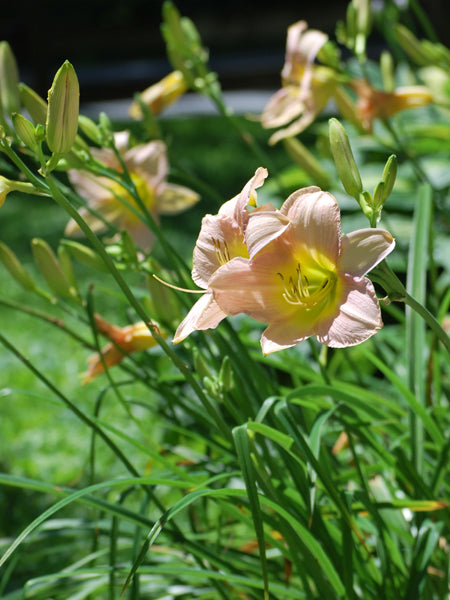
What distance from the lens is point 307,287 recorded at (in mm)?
638

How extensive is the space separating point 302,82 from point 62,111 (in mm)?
695

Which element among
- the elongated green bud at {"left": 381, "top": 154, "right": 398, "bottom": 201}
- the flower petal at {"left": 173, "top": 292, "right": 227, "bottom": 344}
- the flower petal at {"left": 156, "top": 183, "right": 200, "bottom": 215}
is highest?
the elongated green bud at {"left": 381, "top": 154, "right": 398, "bottom": 201}

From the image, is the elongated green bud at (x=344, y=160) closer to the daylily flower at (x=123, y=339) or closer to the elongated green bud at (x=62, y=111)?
the elongated green bud at (x=62, y=111)

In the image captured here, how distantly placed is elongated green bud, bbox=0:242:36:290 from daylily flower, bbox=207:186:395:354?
397 mm

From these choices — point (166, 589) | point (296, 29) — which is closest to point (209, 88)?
point (296, 29)

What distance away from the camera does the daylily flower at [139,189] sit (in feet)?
3.50

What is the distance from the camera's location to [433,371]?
1108mm

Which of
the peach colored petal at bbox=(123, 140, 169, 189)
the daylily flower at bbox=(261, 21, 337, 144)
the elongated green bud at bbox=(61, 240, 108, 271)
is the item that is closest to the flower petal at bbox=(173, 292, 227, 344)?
the elongated green bud at bbox=(61, 240, 108, 271)

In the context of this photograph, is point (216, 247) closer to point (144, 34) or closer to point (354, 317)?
point (354, 317)

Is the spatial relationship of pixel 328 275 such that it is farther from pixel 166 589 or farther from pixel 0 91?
pixel 166 589

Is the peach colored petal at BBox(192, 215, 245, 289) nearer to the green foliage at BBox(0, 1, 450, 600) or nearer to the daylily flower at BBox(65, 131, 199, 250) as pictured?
the green foliage at BBox(0, 1, 450, 600)

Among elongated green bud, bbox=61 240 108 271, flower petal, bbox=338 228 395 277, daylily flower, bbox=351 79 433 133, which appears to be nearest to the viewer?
flower petal, bbox=338 228 395 277

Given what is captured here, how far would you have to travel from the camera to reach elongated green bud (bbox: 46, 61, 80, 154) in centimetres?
61

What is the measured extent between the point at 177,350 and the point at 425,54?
75 cm
